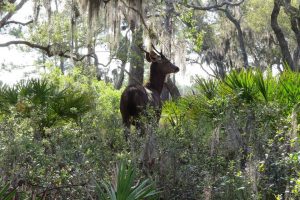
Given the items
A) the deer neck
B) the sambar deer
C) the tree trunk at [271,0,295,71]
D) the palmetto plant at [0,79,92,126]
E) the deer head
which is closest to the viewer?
the palmetto plant at [0,79,92,126]

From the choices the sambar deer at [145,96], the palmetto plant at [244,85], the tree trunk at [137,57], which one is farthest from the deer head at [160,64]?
the palmetto plant at [244,85]

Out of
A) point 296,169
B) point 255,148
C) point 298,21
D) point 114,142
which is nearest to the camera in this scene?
point 296,169

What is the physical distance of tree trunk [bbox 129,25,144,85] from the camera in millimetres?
13961

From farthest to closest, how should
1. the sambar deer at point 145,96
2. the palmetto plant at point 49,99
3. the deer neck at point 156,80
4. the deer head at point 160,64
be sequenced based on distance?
the deer head at point 160,64 < the deer neck at point 156,80 < the sambar deer at point 145,96 < the palmetto plant at point 49,99

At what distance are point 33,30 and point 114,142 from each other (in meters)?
11.2

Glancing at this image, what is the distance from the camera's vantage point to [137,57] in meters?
15.7

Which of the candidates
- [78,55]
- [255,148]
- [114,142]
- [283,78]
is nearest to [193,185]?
[255,148]

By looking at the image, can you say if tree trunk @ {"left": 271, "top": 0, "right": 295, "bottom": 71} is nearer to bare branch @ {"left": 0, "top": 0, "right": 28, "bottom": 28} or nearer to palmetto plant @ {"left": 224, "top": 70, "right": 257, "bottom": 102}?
bare branch @ {"left": 0, "top": 0, "right": 28, "bottom": 28}

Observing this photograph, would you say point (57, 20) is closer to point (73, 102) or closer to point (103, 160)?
point (73, 102)

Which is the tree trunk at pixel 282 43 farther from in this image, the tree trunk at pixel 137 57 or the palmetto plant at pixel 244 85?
the palmetto plant at pixel 244 85

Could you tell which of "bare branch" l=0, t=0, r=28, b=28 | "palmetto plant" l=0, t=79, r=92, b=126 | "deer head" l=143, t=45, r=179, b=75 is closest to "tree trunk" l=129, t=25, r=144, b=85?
"deer head" l=143, t=45, r=179, b=75

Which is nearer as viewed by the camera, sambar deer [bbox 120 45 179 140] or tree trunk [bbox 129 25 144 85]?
sambar deer [bbox 120 45 179 140]

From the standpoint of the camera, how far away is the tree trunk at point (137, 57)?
14.0 metres

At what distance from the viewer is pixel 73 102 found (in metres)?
9.84
